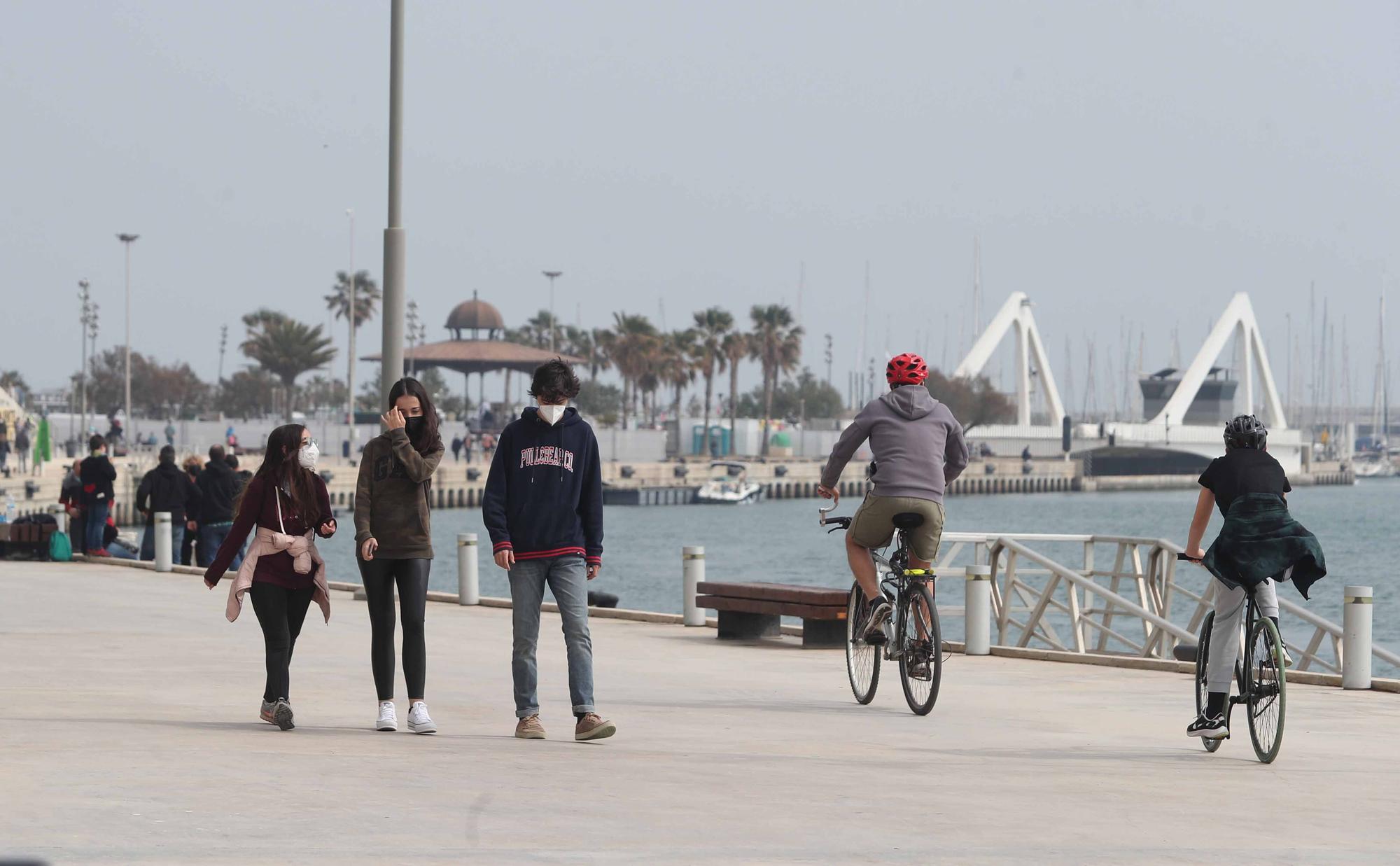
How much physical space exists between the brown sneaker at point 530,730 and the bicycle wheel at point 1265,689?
3341 millimetres

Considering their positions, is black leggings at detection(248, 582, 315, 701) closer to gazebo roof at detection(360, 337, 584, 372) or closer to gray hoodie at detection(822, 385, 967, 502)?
gray hoodie at detection(822, 385, 967, 502)

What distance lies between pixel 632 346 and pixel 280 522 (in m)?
121

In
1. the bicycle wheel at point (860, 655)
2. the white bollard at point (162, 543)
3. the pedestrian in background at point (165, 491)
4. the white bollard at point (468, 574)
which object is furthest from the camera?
the pedestrian in background at point (165, 491)

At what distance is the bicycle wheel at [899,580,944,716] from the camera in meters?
9.98

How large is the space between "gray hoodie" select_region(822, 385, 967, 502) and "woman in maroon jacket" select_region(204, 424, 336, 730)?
2.75 m

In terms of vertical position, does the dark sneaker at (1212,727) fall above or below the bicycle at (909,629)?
below

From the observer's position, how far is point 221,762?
762 centimetres

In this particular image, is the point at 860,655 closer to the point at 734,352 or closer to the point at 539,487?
the point at 539,487

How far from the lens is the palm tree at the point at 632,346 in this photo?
130 m

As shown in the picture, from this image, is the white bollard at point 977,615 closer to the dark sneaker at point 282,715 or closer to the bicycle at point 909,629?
the bicycle at point 909,629

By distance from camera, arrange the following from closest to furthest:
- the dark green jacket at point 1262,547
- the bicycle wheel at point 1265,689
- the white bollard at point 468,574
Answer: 1. the bicycle wheel at point 1265,689
2. the dark green jacket at point 1262,547
3. the white bollard at point 468,574

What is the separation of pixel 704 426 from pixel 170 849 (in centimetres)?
12413

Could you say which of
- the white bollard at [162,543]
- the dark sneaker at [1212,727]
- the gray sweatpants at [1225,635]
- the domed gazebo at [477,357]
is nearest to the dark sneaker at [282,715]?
the dark sneaker at [1212,727]

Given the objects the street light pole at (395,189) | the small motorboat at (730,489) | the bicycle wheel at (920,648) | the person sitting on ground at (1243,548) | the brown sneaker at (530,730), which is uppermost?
the street light pole at (395,189)
